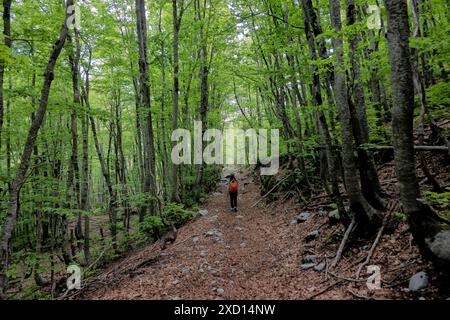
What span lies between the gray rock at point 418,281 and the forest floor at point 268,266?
0.07 m

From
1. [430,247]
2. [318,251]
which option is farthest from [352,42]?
[318,251]

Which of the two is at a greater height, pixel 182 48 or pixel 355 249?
pixel 182 48

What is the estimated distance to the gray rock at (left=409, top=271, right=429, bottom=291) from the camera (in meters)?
3.53

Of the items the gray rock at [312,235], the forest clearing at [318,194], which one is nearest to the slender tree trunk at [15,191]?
the forest clearing at [318,194]

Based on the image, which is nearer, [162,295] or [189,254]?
[162,295]

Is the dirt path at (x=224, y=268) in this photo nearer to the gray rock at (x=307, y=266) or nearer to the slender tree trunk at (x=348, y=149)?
the gray rock at (x=307, y=266)

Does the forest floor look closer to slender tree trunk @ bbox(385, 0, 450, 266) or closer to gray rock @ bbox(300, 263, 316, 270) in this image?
gray rock @ bbox(300, 263, 316, 270)

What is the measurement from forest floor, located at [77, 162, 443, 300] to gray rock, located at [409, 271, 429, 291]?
7 centimetres

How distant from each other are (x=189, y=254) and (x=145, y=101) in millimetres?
5881

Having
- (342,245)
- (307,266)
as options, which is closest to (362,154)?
(342,245)

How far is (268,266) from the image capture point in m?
6.29

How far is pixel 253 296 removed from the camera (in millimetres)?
4883
